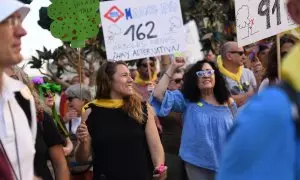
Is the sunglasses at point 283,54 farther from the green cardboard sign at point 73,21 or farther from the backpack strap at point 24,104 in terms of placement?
the backpack strap at point 24,104

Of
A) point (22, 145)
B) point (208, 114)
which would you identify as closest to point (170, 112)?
point (208, 114)

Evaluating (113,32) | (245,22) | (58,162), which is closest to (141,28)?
(113,32)

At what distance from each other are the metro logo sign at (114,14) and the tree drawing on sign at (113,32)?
66mm

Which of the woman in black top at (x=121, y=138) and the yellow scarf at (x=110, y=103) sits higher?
the yellow scarf at (x=110, y=103)

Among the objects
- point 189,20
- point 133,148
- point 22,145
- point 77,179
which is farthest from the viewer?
point 189,20

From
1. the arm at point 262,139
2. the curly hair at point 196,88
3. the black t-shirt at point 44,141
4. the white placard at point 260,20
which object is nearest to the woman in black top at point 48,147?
the black t-shirt at point 44,141

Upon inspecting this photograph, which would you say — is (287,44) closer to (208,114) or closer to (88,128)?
(208,114)

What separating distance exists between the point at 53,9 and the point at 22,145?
3895 millimetres

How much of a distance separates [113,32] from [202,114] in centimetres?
166

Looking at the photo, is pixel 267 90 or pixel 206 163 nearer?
pixel 267 90

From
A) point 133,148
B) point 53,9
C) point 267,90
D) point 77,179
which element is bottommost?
point 77,179

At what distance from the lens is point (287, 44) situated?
5512 mm

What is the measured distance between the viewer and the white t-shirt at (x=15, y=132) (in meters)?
2.45

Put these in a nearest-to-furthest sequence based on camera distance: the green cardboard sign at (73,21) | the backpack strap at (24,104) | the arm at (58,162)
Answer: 1. the backpack strap at (24,104)
2. the arm at (58,162)
3. the green cardboard sign at (73,21)
